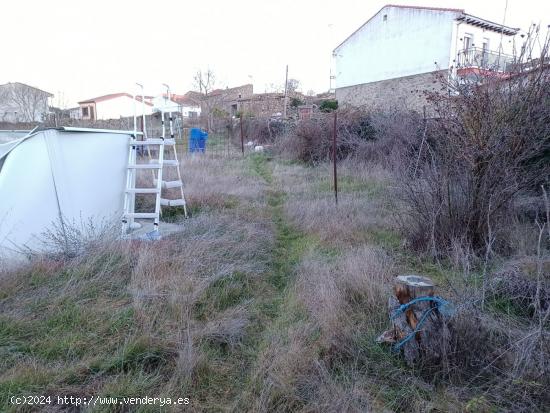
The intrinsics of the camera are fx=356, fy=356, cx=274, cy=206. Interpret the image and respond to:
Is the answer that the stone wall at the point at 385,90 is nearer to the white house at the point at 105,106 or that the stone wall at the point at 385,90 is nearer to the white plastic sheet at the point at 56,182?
the white plastic sheet at the point at 56,182

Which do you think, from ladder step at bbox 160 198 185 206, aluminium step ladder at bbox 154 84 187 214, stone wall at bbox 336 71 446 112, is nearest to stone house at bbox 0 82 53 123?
stone wall at bbox 336 71 446 112

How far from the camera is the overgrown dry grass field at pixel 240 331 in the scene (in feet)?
6.95

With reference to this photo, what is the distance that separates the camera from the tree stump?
2.30m

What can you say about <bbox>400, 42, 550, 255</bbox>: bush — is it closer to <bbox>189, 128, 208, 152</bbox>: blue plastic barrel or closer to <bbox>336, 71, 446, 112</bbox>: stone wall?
<bbox>189, 128, 208, 152</bbox>: blue plastic barrel

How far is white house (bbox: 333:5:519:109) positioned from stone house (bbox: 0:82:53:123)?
81.9 feet

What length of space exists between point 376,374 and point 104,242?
2.95 metres

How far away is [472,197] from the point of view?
3.90 meters

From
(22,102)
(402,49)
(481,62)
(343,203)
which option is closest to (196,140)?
(343,203)

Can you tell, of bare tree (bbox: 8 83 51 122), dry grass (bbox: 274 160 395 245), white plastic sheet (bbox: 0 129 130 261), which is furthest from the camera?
bare tree (bbox: 8 83 51 122)

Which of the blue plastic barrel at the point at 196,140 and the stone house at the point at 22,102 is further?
the stone house at the point at 22,102

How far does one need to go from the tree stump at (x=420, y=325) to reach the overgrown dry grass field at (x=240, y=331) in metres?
0.09

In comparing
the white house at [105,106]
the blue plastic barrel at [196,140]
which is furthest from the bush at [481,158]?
the white house at [105,106]

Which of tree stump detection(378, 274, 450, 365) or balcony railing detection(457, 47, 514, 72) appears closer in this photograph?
tree stump detection(378, 274, 450, 365)

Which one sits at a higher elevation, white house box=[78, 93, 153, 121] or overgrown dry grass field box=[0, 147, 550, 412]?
white house box=[78, 93, 153, 121]
